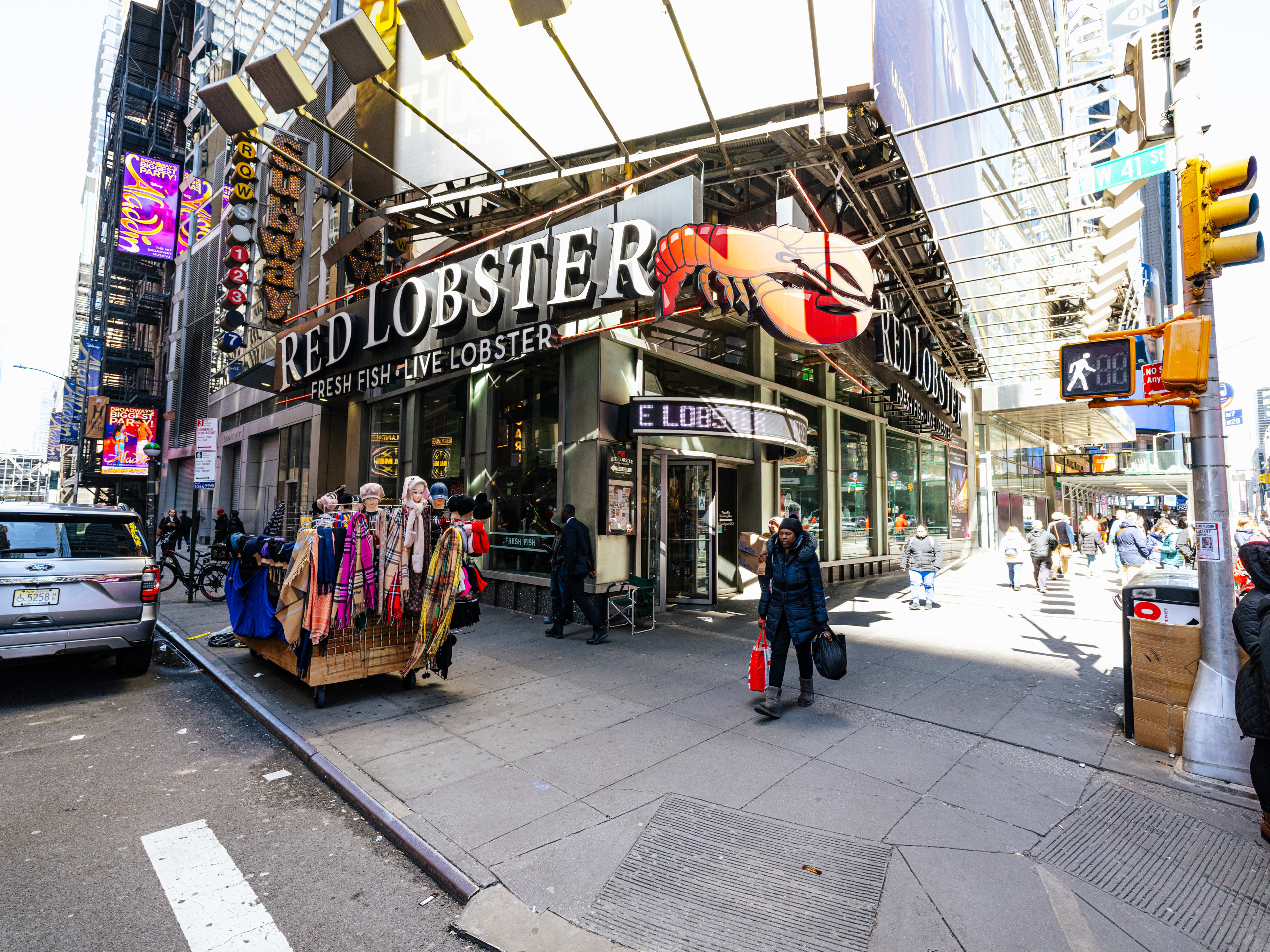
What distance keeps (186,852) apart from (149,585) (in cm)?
423

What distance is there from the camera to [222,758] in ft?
16.2

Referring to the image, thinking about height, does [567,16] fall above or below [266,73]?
above

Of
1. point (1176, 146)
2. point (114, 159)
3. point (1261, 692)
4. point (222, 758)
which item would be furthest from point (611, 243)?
point (114, 159)

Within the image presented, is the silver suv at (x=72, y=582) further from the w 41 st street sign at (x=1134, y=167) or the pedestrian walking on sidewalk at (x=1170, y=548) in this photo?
the pedestrian walking on sidewalk at (x=1170, y=548)

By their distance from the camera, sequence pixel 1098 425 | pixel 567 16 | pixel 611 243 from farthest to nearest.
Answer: pixel 1098 425 → pixel 567 16 → pixel 611 243

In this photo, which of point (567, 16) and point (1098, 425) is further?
point (1098, 425)

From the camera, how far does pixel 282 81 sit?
722 cm

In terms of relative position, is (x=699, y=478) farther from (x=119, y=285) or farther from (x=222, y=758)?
(x=119, y=285)

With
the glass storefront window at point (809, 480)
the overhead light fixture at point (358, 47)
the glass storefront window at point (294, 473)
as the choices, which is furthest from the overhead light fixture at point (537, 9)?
the glass storefront window at point (294, 473)

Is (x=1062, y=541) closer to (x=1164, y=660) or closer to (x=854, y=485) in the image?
(x=854, y=485)

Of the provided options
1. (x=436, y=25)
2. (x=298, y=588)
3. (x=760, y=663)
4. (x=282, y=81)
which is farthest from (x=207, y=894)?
(x=282, y=81)

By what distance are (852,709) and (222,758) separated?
5.49 m

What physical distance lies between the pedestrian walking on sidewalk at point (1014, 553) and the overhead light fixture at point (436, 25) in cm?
1443

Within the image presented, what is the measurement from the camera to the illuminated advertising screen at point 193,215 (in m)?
33.1
